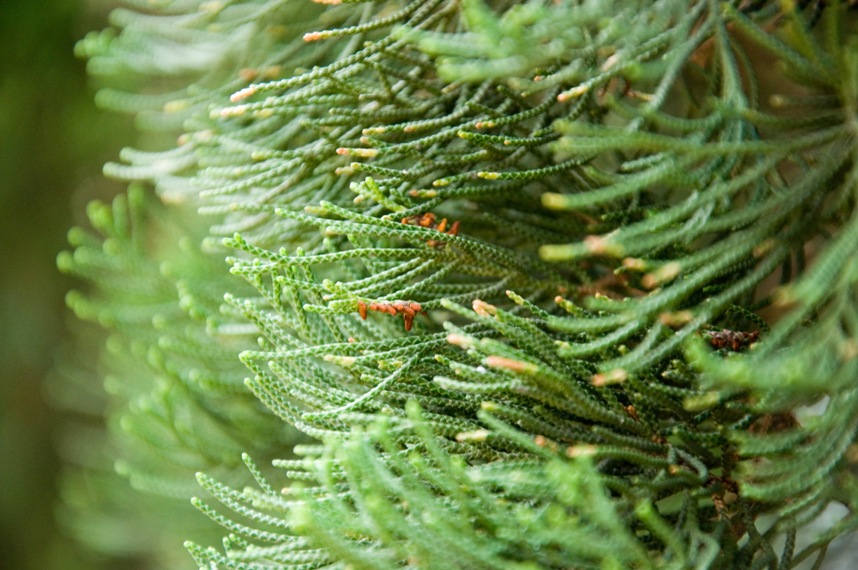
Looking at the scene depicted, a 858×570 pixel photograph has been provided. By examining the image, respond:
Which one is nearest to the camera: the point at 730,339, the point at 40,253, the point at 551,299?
the point at 730,339

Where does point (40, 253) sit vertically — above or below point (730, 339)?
above

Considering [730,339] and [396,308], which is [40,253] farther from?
[730,339]

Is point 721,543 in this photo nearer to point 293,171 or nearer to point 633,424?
point 633,424

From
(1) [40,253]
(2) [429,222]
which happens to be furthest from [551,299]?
(1) [40,253]

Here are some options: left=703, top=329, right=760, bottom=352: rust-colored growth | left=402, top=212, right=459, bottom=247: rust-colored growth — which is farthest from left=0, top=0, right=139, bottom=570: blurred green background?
left=703, top=329, right=760, bottom=352: rust-colored growth

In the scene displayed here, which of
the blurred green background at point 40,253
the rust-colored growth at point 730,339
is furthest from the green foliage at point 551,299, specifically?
the blurred green background at point 40,253
